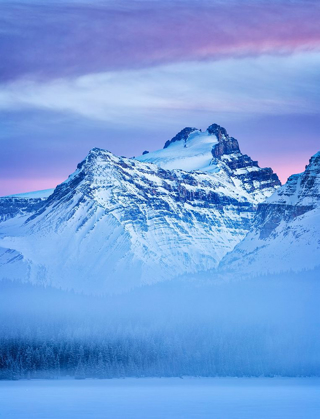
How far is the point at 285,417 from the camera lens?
607 ft

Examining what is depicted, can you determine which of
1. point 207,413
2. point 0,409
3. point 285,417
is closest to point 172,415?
point 207,413

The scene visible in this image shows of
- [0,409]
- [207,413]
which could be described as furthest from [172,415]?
[0,409]

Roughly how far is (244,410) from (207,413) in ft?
35.2

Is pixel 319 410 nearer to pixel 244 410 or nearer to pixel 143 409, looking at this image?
pixel 244 410

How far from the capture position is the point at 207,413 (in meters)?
190

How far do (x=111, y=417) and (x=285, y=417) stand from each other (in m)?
33.7

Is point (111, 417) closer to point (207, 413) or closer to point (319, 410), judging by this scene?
point (207, 413)

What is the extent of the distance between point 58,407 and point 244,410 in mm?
38704

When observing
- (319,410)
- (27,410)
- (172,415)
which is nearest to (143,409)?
(172,415)

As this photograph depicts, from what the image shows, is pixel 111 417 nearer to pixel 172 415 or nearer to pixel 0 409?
pixel 172 415

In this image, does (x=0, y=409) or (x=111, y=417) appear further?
(x=0, y=409)

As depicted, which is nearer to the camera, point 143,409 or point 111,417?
point 111,417

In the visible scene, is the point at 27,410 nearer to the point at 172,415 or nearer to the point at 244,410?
the point at 172,415

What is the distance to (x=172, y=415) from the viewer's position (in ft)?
610
